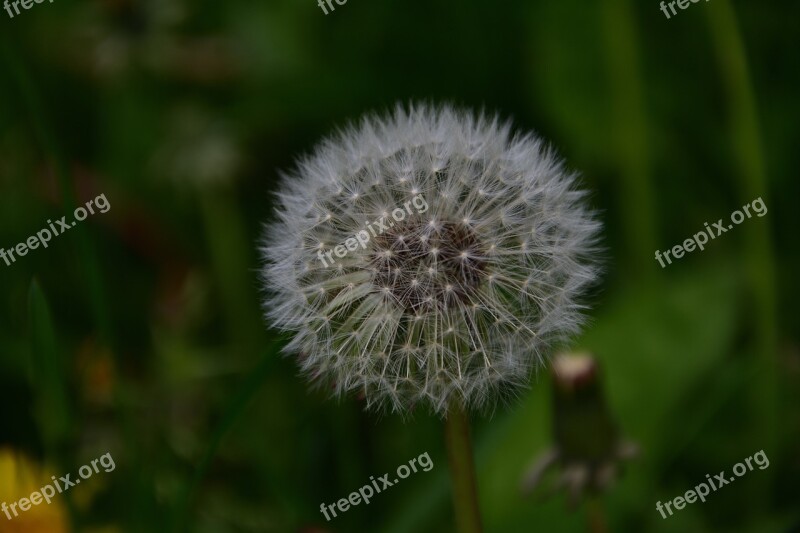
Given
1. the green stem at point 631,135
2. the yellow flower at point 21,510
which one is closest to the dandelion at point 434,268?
the yellow flower at point 21,510

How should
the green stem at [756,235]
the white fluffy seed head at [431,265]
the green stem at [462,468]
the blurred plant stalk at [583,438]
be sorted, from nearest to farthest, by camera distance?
the green stem at [462,468]
the white fluffy seed head at [431,265]
the blurred plant stalk at [583,438]
the green stem at [756,235]

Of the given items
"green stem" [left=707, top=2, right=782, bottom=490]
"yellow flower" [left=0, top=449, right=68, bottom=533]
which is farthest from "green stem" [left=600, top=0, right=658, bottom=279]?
"yellow flower" [left=0, top=449, right=68, bottom=533]

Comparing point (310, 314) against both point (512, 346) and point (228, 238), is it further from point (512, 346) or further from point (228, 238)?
point (228, 238)

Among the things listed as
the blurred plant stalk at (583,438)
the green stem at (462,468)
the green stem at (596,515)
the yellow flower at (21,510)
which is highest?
the yellow flower at (21,510)

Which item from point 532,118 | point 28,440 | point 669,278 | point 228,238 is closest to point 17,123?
point 228,238

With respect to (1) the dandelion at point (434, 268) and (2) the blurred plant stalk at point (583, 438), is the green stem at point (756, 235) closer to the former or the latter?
(2) the blurred plant stalk at point (583, 438)

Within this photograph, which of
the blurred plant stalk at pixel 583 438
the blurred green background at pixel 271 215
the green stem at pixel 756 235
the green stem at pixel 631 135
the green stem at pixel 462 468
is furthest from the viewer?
the green stem at pixel 631 135

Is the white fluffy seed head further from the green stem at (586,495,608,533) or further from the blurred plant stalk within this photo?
the green stem at (586,495,608,533)

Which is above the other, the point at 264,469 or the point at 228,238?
the point at 228,238
